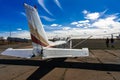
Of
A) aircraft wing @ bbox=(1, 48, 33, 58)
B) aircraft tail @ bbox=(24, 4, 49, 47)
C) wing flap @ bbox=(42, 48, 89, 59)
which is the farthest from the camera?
aircraft wing @ bbox=(1, 48, 33, 58)

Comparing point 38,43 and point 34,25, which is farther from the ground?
point 34,25

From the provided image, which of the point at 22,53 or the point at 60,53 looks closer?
the point at 60,53

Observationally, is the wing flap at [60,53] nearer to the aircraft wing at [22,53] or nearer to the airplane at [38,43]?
the airplane at [38,43]

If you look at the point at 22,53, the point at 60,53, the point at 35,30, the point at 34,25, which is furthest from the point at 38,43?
the point at 22,53

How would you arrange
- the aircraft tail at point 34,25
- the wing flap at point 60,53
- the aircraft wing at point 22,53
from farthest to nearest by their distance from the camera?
the aircraft wing at point 22,53, the wing flap at point 60,53, the aircraft tail at point 34,25

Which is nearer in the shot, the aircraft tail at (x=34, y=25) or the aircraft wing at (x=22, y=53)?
the aircraft tail at (x=34, y=25)

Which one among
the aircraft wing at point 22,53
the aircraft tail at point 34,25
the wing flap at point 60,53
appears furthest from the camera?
the aircraft wing at point 22,53

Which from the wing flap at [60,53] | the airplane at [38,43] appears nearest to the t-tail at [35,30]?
the airplane at [38,43]

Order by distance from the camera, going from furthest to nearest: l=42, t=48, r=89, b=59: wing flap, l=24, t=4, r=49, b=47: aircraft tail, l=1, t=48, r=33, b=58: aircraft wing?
→ l=1, t=48, r=33, b=58: aircraft wing → l=42, t=48, r=89, b=59: wing flap → l=24, t=4, r=49, b=47: aircraft tail

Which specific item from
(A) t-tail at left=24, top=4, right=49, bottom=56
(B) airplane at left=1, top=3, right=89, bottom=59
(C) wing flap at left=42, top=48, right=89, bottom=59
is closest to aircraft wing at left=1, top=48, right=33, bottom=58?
(B) airplane at left=1, top=3, right=89, bottom=59

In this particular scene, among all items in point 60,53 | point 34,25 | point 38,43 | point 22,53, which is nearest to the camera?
point 34,25

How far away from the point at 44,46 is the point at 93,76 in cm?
299

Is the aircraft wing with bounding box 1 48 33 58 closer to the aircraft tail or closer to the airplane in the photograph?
the airplane

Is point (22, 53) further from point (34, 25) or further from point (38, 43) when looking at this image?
point (34, 25)
